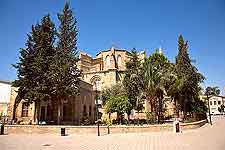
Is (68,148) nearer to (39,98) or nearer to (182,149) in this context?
(182,149)

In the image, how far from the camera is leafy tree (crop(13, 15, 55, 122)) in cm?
2350

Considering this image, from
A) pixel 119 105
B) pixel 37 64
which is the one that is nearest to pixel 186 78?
pixel 119 105

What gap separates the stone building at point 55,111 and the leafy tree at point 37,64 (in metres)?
3.49

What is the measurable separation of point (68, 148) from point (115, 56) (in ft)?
141

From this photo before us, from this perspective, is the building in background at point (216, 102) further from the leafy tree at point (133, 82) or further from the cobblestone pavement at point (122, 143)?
the cobblestone pavement at point (122, 143)

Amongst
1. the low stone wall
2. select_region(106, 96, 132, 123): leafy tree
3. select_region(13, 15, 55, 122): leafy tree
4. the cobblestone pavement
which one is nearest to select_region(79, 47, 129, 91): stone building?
select_region(106, 96, 132, 123): leafy tree

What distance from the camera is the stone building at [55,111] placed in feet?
93.1

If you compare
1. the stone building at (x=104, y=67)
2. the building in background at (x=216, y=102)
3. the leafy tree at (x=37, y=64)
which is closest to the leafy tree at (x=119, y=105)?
the leafy tree at (x=37, y=64)

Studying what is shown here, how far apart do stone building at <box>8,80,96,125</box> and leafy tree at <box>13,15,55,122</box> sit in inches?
137

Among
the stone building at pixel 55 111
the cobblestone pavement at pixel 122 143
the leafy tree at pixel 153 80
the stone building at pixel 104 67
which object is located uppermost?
the stone building at pixel 104 67

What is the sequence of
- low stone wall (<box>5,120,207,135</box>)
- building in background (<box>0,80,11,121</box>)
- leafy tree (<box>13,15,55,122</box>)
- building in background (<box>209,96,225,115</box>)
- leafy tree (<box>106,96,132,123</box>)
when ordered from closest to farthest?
1. low stone wall (<box>5,120,207,135</box>)
2. leafy tree (<box>13,15,55,122</box>)
3. leafy tree (<box>106,96,132,123</box>)
4. building in background (<box>0,80,11,121</box>)
5. building in background (<box>209,96,225,115</box>)

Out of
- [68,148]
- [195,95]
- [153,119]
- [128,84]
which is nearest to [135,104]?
[128,84]

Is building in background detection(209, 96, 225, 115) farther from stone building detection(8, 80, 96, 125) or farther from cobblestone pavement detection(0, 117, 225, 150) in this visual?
cobblestone pavement detection(0, 117, 225, 150)

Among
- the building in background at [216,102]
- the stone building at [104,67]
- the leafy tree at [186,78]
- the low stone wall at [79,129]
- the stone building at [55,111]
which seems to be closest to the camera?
the low stone wall at [79,129]
